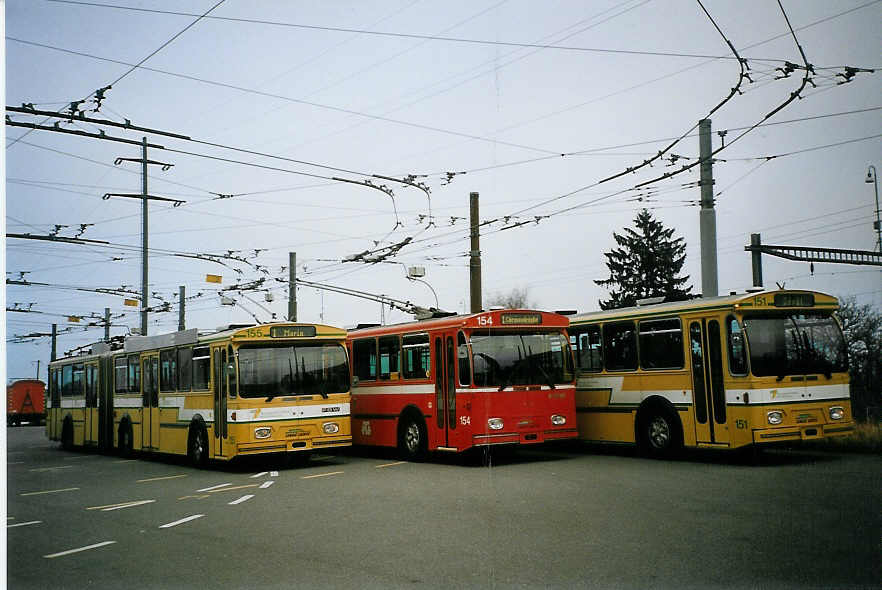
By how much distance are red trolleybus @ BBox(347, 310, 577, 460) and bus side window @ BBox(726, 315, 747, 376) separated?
Result: 325 centimetres

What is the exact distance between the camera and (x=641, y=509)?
10.2 metres

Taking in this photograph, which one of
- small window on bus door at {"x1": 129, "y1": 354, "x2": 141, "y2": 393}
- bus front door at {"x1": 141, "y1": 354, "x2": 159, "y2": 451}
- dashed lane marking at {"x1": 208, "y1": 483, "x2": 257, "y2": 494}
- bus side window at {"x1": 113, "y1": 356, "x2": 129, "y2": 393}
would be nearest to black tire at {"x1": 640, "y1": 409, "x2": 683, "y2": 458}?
dashed lane marking at {"x1": 208, "y1": 483, "x2": 257, "y2": 494}

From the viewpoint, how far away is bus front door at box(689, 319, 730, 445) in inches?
587

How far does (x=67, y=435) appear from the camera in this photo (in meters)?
26.4

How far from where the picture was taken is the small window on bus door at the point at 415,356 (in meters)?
17.4

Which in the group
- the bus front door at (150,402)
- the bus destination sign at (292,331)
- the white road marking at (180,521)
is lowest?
the white road marking at (180,521)

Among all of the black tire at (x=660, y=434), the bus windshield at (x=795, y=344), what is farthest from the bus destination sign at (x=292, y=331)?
the bus windshield at (x=795, y=344)

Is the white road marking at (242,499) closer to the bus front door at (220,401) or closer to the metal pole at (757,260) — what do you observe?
the bus front door at (220,401)

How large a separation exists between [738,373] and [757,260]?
1845mm

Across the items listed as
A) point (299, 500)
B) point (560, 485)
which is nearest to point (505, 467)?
point (560, 485)

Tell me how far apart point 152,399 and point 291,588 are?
46.8 feet

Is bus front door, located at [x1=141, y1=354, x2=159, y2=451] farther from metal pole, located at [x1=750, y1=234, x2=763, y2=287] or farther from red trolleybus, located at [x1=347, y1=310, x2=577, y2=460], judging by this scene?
metal pole, located at [x1=750, y1=234, x2=763, y2=287]

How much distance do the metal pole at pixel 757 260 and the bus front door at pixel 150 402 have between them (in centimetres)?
1279

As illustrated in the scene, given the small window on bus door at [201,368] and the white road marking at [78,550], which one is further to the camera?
the small window on bus door at [201,368]
